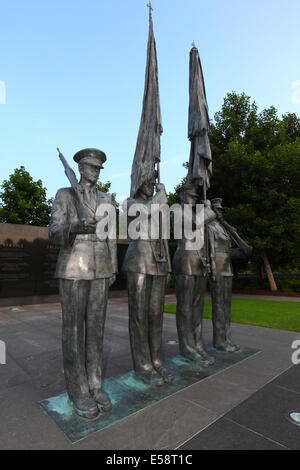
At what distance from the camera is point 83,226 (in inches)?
98.8

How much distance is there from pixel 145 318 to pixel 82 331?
3.12ft

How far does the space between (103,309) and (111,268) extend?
46 cm

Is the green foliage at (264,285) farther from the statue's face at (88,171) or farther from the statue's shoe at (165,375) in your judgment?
the statue's face at (88,171)

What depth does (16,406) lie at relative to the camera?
2.92 metres

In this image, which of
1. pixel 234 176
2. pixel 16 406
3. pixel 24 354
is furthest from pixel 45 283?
pixel 234 176

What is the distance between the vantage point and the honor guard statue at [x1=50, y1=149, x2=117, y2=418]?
268cm

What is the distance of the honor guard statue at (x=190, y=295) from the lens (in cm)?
421

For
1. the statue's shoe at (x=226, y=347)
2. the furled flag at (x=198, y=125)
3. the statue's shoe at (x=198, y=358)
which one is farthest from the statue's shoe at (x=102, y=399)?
the furled flag at (x=198, y=125)

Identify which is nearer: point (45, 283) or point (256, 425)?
point (256, 425)

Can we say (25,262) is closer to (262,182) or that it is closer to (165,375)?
(165,375)

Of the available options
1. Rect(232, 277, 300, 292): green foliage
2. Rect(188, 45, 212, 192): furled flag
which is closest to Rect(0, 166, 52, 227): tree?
Rect(232, 277, 300, 292): green foliage

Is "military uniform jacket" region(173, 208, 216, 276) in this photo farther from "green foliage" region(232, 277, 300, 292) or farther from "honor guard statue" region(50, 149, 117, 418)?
"green foliage" region(232, 277, 300, 292)

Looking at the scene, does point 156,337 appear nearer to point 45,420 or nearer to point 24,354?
point 45,420

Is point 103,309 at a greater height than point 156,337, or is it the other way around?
point 103,309
